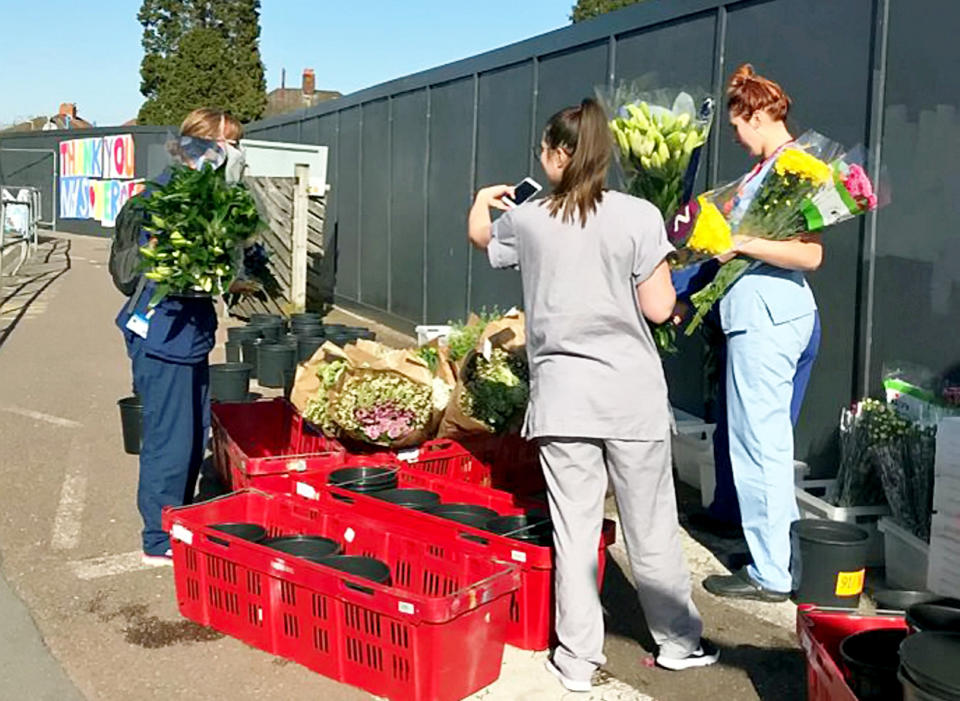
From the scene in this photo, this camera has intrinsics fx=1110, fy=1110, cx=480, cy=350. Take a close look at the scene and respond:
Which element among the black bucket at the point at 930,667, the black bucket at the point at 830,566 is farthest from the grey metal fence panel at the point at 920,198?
the black bucket at the point at 930,667

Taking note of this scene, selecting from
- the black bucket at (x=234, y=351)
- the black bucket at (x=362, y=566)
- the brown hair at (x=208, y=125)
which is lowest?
the black bucket at (x=362, y=566)

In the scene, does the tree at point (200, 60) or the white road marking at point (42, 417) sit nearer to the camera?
the white road marking at point (42, 417)

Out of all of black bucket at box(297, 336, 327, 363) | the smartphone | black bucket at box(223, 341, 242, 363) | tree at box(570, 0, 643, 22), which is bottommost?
black bucket at box(223, 341, 242, 363)

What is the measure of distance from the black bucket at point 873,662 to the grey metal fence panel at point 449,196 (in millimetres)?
7786

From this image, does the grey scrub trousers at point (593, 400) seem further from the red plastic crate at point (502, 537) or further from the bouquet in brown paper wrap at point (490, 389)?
the bouquet in brown paper wrap at point (490, 389)

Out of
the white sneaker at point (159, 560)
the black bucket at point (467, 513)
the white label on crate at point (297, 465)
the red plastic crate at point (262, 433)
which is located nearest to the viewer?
the black bucket at point (467, 513)

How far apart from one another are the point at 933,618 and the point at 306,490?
268cm

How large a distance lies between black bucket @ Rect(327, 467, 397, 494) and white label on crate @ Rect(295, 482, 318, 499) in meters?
0.11

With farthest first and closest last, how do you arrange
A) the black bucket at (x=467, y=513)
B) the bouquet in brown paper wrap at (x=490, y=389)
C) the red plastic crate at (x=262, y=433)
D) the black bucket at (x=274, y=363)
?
the black bucket at (x=274, y=363), the red plastic crate at (x=262, y=433), the bouquet in brown paper wrap at (x=490, y=389), the black bucket at (x=467, y=513)

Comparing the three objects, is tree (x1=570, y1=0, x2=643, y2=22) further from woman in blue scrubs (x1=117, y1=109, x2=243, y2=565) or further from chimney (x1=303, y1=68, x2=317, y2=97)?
woman in blue scrubs (x1=117, y1=109, x2=243, y2=565)

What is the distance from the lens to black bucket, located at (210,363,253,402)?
8430 mm

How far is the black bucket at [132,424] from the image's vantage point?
279 inches

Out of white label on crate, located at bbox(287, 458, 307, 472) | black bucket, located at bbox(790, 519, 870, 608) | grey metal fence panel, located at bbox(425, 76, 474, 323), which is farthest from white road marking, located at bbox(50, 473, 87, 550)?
grey metal fence panel, located at bbox(425, 76, 474, 323)

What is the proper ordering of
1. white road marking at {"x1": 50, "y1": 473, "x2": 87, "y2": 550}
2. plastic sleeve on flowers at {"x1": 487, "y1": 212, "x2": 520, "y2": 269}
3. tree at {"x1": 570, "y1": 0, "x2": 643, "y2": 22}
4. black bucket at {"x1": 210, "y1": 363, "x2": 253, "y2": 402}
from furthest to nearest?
tree at {"x1": 570, "y1": 0, "x2": 643, "y2": 22}
black bucket at {"x1": 210, "y1": 363, "x2": 253, "y2": 402}
white road marking at {"x1": 50, "y1": 473, "x2": 87, "y2": 550}
plastic sleeve on flowers at {"x1": 487, "y1": 212, "x2": 520, "y2": 269}
